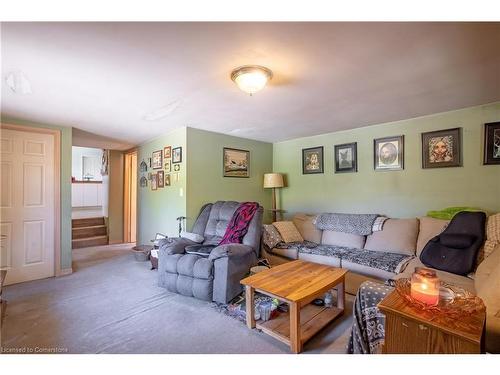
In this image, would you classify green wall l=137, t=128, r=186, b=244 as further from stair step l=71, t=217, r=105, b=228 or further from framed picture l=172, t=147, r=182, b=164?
stair step l=71, t=217, r=105, b=228

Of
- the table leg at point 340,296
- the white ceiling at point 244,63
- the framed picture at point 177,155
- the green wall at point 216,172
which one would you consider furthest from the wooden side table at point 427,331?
the framed picture at point 177,155

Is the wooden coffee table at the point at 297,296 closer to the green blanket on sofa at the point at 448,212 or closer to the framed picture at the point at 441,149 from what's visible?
the green blanket on sofa at the point at 448,212

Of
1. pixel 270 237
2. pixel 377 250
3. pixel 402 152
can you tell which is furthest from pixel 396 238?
pixel 270 237

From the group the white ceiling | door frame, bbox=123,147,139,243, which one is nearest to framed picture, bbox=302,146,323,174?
the white ceiling

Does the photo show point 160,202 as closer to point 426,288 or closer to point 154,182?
point 154,182

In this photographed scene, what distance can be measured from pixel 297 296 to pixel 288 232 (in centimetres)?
176

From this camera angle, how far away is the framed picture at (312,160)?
3854mm

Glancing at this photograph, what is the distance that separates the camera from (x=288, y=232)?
3396 millimetres

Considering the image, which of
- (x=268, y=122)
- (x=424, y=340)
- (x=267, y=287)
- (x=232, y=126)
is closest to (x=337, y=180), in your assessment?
(x=268, y=122)

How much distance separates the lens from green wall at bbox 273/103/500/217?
Result: 2.56 metres

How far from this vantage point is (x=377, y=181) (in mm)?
3305

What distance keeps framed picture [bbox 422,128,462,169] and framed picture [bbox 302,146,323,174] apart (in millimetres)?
1367

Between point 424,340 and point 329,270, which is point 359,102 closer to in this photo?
point 329,270

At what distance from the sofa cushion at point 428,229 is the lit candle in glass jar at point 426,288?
1938 millimetres
